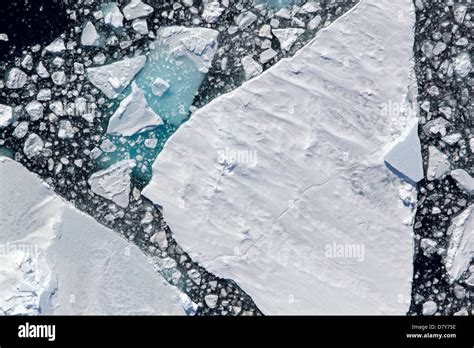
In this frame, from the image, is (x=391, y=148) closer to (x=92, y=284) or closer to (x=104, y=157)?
(x=104, y=157)

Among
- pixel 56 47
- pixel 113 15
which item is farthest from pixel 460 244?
pixel 56 47

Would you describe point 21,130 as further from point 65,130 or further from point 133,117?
point 133,117

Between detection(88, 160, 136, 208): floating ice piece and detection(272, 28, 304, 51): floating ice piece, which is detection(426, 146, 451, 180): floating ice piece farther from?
detection(88, 160, 136, 208): floating ice piece

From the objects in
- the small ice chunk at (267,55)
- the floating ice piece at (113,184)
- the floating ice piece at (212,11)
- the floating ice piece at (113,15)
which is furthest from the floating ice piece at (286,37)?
the floating ice piece at (113,184)

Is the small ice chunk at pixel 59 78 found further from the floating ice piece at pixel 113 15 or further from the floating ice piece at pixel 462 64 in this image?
the floating ice piece at pixel 462 64

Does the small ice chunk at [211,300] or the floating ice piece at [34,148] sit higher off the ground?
the floating ice piece at [34,148]
